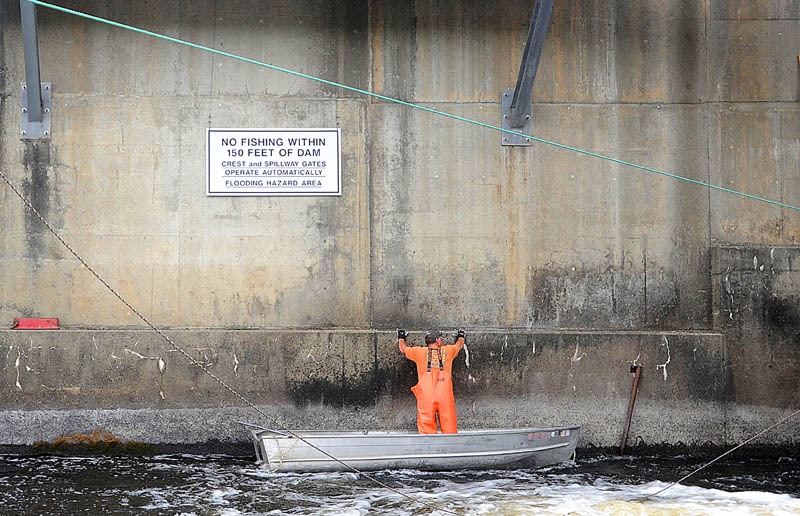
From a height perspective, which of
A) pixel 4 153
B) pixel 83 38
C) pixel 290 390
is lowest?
pixel 290 390

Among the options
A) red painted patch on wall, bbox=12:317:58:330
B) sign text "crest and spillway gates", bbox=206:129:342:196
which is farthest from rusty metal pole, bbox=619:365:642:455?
red painted patch on wall, bbox=12:317:58:330

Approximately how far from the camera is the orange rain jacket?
1016 cm

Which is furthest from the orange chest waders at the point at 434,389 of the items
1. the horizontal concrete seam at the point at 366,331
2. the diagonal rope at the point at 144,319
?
the diagonal rope at the point at 144,319

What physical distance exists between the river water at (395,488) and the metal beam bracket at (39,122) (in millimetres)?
4150

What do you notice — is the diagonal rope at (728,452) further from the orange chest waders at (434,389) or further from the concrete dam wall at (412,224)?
the orange chest waders at (434,389)

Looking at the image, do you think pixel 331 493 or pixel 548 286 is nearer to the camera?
pixel 331 493

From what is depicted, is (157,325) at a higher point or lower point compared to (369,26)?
lower

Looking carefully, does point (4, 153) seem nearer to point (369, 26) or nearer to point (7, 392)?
point (7, 392)

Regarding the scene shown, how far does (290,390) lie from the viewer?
10695mm

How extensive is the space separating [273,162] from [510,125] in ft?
10.6

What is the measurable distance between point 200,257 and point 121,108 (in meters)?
2.25

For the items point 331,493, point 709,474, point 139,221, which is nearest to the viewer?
point 331,493

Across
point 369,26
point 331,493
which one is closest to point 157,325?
point 331,493

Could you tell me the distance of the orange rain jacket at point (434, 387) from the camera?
33.3ft
